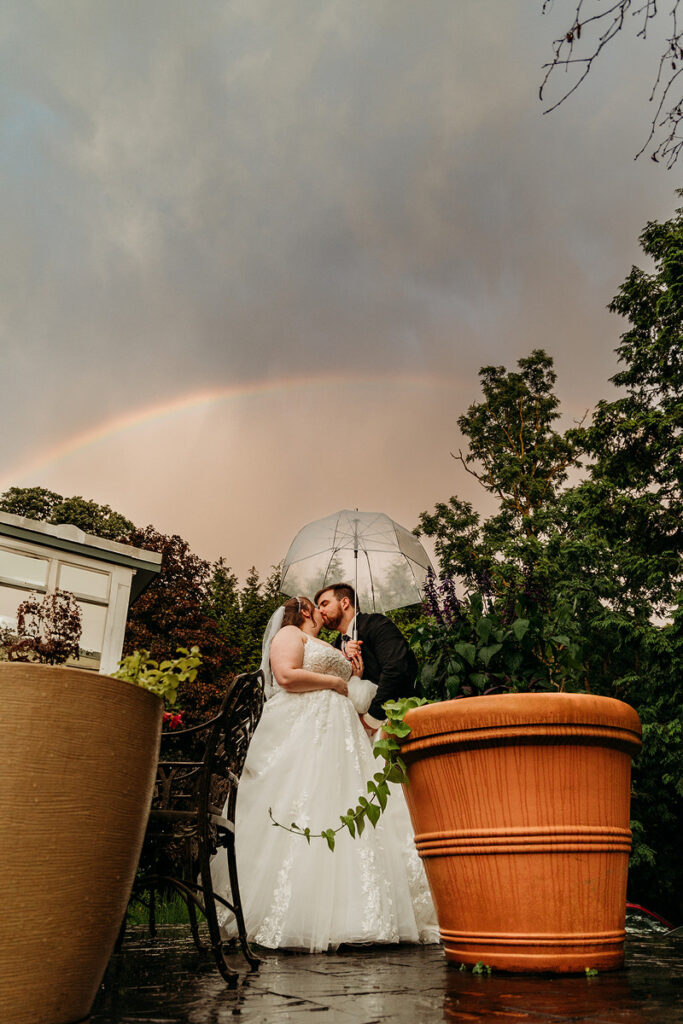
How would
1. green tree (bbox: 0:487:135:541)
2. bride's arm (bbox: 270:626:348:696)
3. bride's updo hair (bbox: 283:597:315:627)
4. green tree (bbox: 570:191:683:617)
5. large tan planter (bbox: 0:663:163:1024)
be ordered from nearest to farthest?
large tan planter (bbox: 0:663:163:1024) < bride's arm (bbox: 270:626:348:696) < bride's updo hair (bbox: 283:597:315:627) < green tree (bbox: 570:191:683:617) < green tree (bbox: 0:487:135:541)

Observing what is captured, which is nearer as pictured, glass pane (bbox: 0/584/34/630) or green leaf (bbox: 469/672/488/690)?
green leaf (bbox: 469/672/488/690)

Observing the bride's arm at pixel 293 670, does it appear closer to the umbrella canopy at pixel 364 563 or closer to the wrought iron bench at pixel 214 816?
the wrought iron bench at pixel 214 816

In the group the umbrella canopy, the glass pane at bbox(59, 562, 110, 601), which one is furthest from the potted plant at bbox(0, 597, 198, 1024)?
the glass pane at bbox(59, 562, 110, 601)

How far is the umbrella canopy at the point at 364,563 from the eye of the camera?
5.46 metres

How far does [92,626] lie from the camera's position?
11469 millimetres

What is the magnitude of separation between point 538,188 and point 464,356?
8.52 metres

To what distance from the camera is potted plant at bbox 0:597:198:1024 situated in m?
1.22

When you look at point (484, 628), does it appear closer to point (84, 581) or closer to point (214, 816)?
point (214, 816)

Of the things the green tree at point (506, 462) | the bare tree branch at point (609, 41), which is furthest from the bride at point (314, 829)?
the green tree at point (506, 462)

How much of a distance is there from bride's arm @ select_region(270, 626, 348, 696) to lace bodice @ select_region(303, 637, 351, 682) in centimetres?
5

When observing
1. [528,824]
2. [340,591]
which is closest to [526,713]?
[528,824]

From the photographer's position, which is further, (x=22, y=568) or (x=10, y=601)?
(x=22, y=568)

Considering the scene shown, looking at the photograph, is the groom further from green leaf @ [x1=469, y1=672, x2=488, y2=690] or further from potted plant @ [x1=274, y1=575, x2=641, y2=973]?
potted plant @ [x1=274, y1=575, x2=641, y2=973]

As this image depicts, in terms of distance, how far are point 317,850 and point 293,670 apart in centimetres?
99
